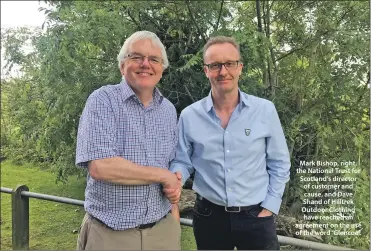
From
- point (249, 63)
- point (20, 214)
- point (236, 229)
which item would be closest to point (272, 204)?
point (236, 229)

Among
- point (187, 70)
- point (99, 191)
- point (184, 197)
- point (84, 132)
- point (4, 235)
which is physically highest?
point (187, 70)

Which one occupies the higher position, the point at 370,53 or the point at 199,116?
the point at 370,53

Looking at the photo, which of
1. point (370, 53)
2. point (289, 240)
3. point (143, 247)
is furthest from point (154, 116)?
point (370, 53)

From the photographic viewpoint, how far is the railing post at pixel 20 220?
3025mm

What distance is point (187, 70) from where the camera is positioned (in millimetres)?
3787

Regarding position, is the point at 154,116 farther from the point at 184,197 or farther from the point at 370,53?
the point at 370,53

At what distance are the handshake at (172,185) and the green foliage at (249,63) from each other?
185cm

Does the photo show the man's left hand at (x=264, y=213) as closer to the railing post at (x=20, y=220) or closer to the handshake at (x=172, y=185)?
the handshake at (x=172, y=185)

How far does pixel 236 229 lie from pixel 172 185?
0.35m

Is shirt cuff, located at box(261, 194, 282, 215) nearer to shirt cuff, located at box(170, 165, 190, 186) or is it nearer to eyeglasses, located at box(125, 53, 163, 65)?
shirt cuff, located at box(170, 165, 190, 186)

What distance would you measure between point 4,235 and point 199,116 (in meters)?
2.59

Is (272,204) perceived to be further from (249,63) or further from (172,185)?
(249,63)

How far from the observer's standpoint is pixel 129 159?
149cm

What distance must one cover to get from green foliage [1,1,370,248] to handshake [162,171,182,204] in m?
1.85
